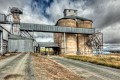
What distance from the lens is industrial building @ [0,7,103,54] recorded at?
164 feet

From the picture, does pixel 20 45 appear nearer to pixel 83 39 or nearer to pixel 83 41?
pixel 83 41

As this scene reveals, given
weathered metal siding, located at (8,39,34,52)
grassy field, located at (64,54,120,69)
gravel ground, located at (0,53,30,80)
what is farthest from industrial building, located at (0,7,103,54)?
gravel ground, located at (0,53,30,80)

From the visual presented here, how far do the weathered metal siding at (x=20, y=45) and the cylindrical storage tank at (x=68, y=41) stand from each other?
1343cm

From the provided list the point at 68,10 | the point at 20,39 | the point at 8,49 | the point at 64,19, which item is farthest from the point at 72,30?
the point at 8,49

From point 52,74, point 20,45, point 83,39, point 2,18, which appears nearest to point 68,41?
point 83,39

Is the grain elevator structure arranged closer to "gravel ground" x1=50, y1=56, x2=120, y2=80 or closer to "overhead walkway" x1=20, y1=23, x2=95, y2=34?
"overhead walkway" x1=20, y1=23, x2=95, y2=34

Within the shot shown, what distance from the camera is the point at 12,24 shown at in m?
52.8

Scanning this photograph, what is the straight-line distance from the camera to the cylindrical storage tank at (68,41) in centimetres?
5897

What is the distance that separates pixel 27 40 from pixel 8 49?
6.56 meters

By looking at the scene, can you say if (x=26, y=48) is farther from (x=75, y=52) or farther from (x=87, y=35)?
(x=87, y=35)

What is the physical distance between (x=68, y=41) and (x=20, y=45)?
19.1 m

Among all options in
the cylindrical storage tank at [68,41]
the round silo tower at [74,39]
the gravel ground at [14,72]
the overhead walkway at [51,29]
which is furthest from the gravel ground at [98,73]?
the round silo tower at [74,39]

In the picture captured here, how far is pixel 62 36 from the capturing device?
60.4 m

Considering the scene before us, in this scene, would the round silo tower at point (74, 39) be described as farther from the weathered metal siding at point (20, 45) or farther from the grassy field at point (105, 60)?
the grassy field at point (105, 60)
